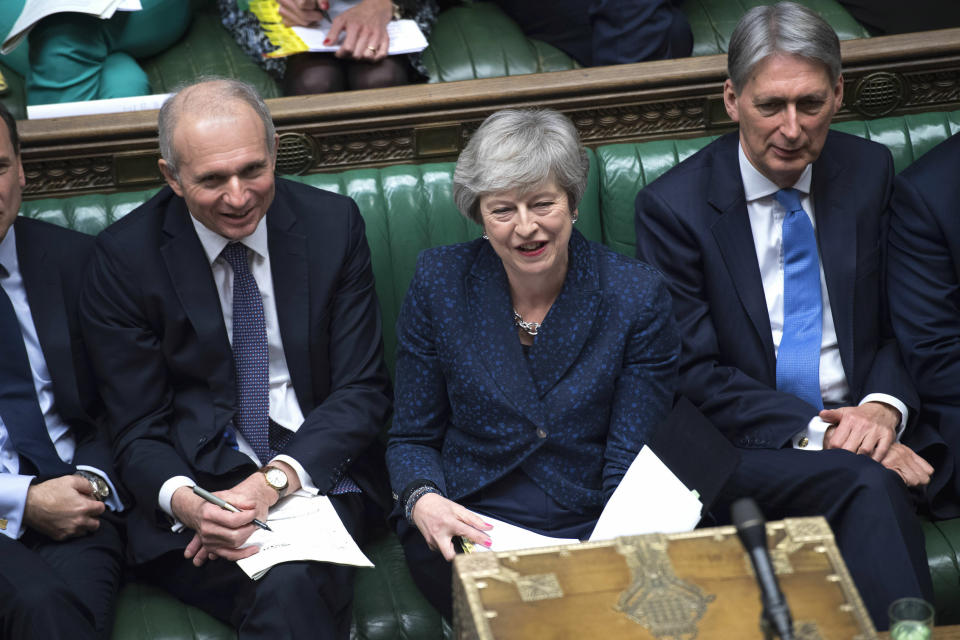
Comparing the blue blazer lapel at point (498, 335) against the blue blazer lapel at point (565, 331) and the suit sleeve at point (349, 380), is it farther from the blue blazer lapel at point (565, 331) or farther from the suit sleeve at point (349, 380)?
the suit sleeve at point (349, 380)

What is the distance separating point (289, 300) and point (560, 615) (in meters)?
1.17

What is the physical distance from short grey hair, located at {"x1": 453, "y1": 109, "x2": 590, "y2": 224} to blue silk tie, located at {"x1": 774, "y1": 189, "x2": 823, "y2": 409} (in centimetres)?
59

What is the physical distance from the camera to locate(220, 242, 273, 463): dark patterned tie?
8.51ft

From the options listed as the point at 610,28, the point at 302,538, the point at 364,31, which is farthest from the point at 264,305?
the point at 610,28

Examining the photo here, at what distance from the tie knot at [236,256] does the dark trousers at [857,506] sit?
1154 mm

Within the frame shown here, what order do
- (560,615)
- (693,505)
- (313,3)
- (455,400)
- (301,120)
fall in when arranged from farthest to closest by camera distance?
(313,3) < (301,120) < (455,400) < (693,505) < (560,615)

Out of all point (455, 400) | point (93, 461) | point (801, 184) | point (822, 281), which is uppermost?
point (801, 184)

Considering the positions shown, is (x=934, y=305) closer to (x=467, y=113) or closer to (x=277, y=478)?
(x=467, y=113)

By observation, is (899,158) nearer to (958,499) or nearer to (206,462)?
(958,499)

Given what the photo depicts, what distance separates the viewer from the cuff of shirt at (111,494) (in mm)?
2545

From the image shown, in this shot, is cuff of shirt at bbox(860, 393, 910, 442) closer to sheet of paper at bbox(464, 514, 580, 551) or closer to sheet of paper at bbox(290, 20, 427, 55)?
sheet of paper at bbox(464, 514, 580, 551)

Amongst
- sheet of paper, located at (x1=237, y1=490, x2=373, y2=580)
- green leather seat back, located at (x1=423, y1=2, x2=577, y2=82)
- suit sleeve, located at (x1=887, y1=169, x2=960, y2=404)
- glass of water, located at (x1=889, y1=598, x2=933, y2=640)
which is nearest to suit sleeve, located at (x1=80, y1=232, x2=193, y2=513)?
sheet of paper, located at (x1=237, y1=490, x2=373, y2=580)

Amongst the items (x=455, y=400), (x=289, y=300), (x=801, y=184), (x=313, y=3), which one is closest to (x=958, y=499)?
(x=801, y=184)

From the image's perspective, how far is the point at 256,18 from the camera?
3.34 m
